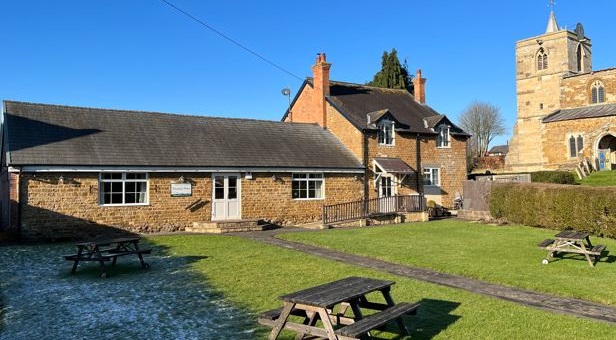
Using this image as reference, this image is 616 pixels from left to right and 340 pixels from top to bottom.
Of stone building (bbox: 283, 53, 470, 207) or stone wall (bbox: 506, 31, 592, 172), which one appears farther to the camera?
stone wall (bbox: 506, 31, 592, 172)

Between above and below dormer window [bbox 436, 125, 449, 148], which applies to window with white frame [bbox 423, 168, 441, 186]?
below

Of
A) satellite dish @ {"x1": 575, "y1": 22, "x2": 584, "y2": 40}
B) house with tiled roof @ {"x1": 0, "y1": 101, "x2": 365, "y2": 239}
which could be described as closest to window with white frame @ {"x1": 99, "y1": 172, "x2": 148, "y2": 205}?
house with tiled roof @ {"x1": 0, "y1": 101, "x2": 365, "y2": 239}

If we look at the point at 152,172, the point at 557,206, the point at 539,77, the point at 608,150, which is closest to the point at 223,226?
the point at 152,172

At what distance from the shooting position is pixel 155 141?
21078 millimetres

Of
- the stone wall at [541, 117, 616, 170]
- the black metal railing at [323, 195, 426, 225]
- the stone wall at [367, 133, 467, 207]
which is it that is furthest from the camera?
the stone wall at [541, 117, 616, 170]

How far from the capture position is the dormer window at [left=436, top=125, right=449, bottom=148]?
29234 mm

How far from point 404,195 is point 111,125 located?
1531cm

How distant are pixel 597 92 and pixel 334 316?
1821 inches

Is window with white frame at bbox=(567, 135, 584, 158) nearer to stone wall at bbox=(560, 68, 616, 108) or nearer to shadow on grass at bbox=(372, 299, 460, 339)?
stone wall at bbox=(560, 68, 616, 108)

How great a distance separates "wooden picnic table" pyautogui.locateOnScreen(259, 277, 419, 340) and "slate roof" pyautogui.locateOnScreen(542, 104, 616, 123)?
3824 centimetres

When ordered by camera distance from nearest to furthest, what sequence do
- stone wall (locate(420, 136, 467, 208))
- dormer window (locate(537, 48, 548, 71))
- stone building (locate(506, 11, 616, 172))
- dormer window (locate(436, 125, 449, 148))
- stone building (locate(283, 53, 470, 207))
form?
1. stone building (locate(283, 53, 470, 207))
2. stone wall (locate(420, 136, 467, 208))
3. dormer window (locate(436, 125, 449, 148))
4. stone building (locate(506, 11, 616, 172))
5. dormer window (locate(537, 48, 548, 71))

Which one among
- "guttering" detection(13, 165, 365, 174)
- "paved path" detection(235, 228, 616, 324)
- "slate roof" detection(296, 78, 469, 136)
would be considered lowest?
"paved path" detection(235, 228, 616, 324)

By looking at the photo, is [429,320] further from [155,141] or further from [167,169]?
[155,141]

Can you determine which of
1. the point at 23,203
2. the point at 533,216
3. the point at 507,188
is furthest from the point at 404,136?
the point at 23,203
